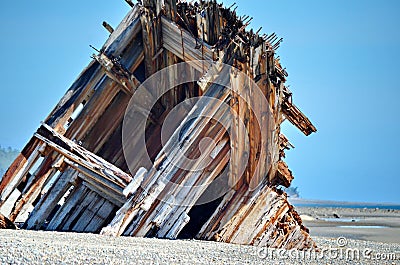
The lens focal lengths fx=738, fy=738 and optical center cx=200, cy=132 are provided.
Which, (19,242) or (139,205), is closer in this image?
(19,242)

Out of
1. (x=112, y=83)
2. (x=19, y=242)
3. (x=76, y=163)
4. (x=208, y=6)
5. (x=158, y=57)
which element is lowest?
(x=19, y=242)

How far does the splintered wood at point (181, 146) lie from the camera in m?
13.2

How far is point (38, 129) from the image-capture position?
1382cm

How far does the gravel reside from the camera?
8.29 m

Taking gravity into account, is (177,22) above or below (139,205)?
above

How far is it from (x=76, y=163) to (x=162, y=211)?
1807 millimetres

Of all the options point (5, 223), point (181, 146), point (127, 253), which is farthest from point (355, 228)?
point (127, 253)

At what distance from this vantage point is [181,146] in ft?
43.1

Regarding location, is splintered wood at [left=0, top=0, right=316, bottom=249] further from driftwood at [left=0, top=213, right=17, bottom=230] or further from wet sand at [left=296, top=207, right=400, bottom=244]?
wet sand at [left=296, top=207, right=400, bottom=244]

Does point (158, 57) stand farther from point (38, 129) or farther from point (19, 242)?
point (19, 242)

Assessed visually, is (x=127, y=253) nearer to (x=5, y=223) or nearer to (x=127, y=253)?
(x=127, y=253)

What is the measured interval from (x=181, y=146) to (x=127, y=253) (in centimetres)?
406

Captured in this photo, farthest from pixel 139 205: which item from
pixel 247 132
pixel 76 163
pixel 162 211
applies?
pixel 247 132

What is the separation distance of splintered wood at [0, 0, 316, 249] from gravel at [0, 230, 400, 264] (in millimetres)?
1489
